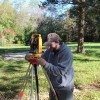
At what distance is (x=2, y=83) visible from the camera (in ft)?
34.4

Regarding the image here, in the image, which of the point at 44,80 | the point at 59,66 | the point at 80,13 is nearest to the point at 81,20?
the point at 80,13

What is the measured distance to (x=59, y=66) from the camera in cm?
538

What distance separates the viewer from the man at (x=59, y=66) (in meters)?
5.34

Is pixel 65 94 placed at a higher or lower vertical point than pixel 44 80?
higher

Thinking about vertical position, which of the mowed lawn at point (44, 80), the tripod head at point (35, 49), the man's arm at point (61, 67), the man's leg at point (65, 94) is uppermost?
the tripod head at point (35, 49)

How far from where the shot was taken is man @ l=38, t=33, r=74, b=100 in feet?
17.5

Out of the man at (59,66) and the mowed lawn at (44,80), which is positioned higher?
the man at (59,66)

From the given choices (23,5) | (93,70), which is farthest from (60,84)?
(23,5)

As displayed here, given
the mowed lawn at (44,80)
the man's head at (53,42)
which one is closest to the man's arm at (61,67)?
the man's head at (53,42)

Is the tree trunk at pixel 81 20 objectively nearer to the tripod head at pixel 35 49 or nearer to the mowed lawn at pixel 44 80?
the mowed lawn at pixel 44 80

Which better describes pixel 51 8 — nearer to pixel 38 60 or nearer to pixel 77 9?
pixel 77 9

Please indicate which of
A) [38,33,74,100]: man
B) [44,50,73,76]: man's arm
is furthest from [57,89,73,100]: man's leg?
[44,50,73,76]: man's arm

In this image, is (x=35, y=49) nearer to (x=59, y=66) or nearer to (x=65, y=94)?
(x=59, y=66)

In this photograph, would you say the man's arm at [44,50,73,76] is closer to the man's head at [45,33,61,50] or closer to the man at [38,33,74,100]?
the man at [38,33,74,100]
